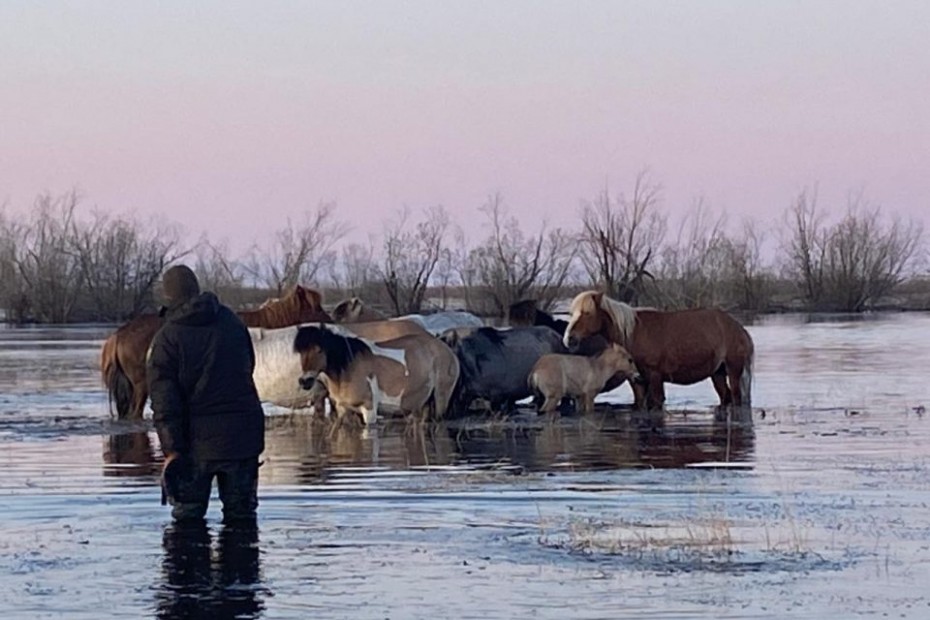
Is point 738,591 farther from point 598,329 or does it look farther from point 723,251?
point 723,251

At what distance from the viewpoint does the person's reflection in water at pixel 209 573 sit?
866 centimetres

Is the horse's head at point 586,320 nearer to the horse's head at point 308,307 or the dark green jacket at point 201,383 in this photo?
the horse's head at point 308,307

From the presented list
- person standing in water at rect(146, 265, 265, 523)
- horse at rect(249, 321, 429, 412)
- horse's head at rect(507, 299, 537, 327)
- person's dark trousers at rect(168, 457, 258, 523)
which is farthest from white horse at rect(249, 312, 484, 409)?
person standing in water at rect(146, 265, 265, 523)

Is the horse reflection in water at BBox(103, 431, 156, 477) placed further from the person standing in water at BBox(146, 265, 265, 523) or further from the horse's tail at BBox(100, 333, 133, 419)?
the person standing in water at BBox(146, 265, 265, 523)

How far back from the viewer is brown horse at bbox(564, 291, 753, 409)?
21.9m

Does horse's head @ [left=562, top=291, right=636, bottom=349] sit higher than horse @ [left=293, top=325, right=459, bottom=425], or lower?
higher

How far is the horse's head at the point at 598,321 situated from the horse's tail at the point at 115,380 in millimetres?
5240

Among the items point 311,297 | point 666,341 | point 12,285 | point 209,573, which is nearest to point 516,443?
point 666,341

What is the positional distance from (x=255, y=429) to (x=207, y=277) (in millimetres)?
58101

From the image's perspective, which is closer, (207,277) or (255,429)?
(255,429)

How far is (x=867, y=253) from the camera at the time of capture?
79.1m

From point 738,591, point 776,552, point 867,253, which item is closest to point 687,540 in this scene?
point 776,552

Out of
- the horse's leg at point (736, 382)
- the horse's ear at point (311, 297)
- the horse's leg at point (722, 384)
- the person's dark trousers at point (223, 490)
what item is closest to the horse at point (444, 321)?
the horse's ear at point (311, 297)

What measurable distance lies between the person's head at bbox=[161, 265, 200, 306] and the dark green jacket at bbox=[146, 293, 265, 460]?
6cm
